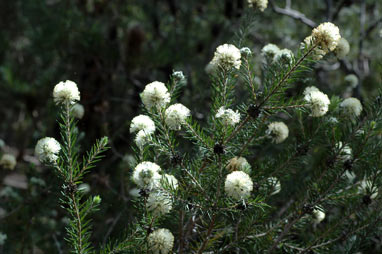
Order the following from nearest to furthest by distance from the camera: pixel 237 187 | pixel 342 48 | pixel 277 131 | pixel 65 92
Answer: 1. pixel 237 187
2. pixel 65 92
3. pixel 277 131
4. pixel 342 48

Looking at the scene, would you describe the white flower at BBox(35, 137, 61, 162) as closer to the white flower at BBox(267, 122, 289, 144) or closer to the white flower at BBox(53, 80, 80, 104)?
the white flower at BBox(53, 80, 80, 104)

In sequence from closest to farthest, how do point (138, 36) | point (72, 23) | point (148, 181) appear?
point (148, 181), point (72, 23), point (138, 36)

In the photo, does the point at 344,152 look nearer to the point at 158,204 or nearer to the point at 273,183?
the point at 273,183

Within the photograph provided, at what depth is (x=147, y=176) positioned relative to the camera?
3.53 ft

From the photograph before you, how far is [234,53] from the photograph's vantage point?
1.16 meters

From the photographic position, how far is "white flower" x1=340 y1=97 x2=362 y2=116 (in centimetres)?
145

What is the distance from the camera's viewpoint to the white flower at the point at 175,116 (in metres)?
1.16

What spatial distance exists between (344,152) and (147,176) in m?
0.78

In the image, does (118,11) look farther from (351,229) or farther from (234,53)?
(351,229)

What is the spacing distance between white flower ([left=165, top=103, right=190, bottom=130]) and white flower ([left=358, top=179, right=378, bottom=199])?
0.73m

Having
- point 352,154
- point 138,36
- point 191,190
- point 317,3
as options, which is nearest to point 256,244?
point 191,190

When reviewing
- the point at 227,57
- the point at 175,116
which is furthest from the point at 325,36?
the point at 175,116

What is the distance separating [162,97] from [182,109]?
7 cm

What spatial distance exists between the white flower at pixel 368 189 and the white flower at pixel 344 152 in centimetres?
11
